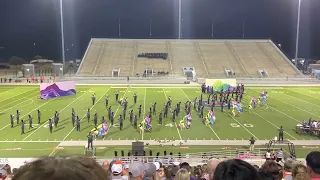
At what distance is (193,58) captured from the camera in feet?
210

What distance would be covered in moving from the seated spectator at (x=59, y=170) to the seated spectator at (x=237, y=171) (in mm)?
810

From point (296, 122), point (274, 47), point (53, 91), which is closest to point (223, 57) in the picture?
point (274, 47)

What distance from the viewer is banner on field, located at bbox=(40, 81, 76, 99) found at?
31.7 meters

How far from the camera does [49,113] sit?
24469mm

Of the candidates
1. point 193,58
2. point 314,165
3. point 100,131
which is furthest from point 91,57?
point 314,165

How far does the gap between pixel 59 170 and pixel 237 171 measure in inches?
39.9

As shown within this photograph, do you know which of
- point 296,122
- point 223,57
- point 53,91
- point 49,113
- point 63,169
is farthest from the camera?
point 223,57

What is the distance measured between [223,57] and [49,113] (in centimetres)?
4478

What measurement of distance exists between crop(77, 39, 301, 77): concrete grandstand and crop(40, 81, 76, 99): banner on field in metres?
21.6

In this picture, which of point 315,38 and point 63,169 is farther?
point 315,38

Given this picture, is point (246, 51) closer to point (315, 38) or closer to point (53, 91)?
point (315, 38)

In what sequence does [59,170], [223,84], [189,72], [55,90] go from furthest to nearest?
[189,72] → [223,84] → [55,90] → [59,170]

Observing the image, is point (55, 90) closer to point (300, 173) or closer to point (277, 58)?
point (300, 173)

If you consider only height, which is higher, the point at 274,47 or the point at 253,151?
the point at 274,47
